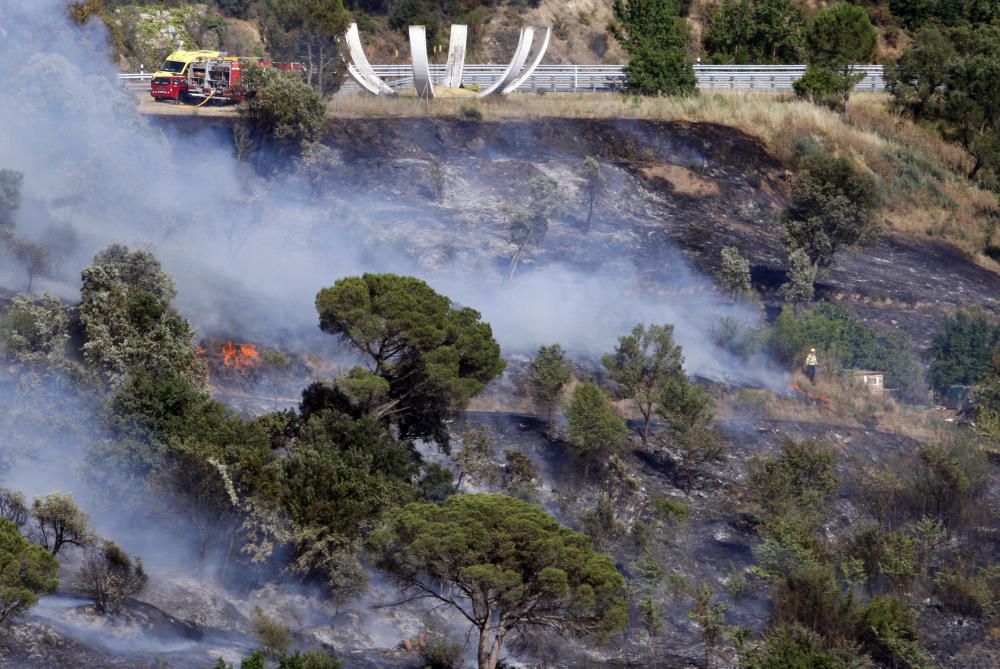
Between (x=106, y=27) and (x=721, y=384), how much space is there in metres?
30.0

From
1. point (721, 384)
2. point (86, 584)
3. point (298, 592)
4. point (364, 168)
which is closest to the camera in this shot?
point (86, 584)

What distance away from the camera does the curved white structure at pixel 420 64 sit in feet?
226

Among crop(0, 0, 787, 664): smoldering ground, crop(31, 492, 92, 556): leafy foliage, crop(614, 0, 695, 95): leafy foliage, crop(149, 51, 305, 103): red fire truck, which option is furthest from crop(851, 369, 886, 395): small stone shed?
crop(31, 492, 92, 556): leafy foliage

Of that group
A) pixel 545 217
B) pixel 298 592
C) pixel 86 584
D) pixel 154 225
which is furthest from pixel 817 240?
pixel 86 584

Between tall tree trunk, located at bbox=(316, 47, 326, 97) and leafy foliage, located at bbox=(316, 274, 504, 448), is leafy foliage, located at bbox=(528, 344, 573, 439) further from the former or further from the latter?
tall tree trunk, located at bbox=(316, 47, 326, 97)

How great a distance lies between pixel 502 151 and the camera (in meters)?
67.8

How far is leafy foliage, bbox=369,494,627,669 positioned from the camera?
3659 centimetres

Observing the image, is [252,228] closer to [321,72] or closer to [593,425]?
[321,72]

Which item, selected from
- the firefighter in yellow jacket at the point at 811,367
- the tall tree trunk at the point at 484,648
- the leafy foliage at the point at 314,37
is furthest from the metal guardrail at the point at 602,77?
the tall tree trunk at the point at 484,648

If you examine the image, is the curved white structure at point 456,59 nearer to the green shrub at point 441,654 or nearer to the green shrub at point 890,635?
the green shrub at point 890,635

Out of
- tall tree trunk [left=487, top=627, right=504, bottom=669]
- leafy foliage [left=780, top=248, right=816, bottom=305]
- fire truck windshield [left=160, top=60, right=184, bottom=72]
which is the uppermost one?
fire truck windshield [left=160, top=60, right=184, bottom=72]

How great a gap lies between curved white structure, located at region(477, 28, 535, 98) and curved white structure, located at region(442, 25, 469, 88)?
191 cm

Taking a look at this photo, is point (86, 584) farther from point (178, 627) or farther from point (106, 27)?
point (106, 27)

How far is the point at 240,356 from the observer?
→ 5059 cm
